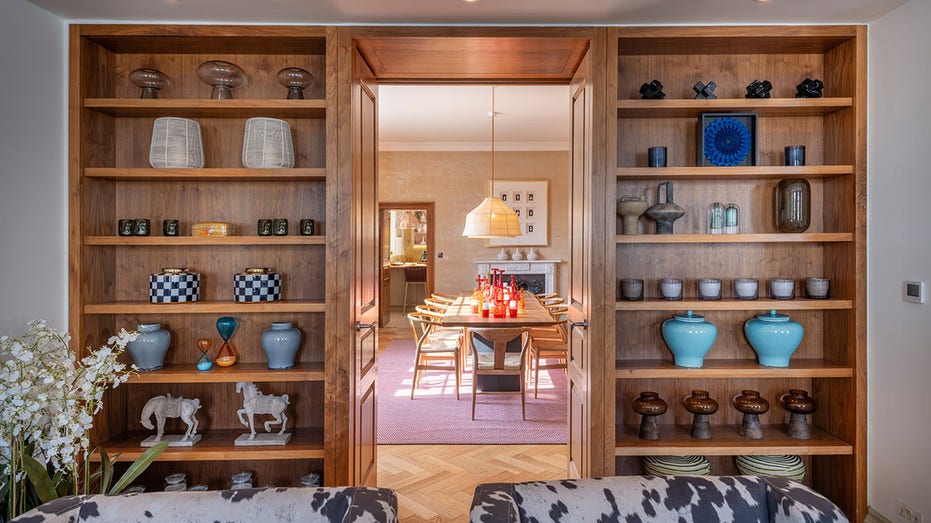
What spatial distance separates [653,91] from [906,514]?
2.21 m

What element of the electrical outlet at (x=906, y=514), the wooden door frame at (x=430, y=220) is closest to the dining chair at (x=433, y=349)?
the electrical outlet at (x=906, y=514)

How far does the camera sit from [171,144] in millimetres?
2557

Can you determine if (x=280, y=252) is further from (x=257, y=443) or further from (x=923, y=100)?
(x=923, y=100)

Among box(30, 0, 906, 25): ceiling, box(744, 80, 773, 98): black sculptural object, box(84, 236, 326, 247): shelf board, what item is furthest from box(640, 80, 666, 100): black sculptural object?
box(84, 236, 326, 247): shelf board

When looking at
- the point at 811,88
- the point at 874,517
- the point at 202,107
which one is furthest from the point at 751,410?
the point at 202,107

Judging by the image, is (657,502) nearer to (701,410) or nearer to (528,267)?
(701,410)

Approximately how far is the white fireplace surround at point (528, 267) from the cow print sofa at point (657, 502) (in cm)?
655

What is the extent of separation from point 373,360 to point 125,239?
1370mm

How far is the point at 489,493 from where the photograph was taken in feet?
4.41

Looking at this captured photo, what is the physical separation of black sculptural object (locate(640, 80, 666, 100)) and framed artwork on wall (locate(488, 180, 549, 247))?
5376mm

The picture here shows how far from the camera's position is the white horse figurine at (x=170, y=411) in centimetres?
260

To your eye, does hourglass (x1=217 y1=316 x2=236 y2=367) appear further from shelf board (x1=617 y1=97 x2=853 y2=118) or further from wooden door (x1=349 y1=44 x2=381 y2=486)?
shelf board (x1=617 y1=97 x2=853 y2=118)

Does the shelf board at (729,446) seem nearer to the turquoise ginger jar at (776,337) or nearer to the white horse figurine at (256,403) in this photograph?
the turquoise ginger jar at (776,337)

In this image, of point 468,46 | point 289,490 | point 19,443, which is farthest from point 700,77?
point 19,443
